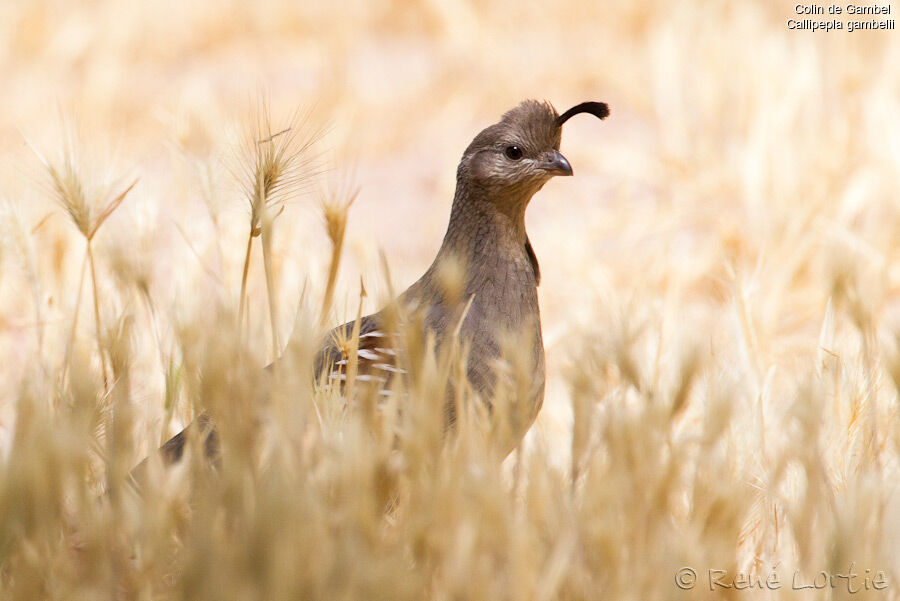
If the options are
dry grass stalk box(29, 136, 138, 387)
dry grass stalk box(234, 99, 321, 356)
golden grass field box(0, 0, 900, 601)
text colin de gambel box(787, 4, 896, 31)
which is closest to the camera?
golden grass field box(0, 0, 900, 601)

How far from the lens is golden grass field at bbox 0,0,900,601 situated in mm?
1141

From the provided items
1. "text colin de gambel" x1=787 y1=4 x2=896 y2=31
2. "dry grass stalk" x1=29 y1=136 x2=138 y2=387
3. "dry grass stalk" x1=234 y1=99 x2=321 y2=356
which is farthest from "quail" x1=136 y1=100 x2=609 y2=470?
"text colin de gambel" x1=787 y1=4 x2=896 y2=31

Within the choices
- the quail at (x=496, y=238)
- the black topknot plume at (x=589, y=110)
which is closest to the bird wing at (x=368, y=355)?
the quail at (x=496, y=238)

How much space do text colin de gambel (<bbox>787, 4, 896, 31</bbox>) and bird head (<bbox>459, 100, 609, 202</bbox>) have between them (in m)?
2.54

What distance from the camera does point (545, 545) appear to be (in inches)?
49.3

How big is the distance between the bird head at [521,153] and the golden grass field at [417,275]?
1.01ft

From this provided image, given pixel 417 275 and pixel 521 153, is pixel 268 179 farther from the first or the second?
pixel 417 275

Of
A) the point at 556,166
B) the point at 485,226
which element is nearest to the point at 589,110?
the point at 556,166

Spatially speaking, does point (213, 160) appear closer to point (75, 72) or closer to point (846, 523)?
point (846, 523)

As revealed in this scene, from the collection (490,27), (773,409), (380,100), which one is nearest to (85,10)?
(380,100)

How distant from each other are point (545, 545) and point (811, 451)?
0.33 metres

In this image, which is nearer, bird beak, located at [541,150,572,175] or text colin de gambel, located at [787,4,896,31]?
bird beak, located at [541,150,572,175]

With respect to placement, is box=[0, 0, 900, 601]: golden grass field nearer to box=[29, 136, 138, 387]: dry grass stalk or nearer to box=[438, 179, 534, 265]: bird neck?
box=[29, 136, 138, 387]: dry grass stalk

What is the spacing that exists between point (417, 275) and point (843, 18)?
239 centimetres
